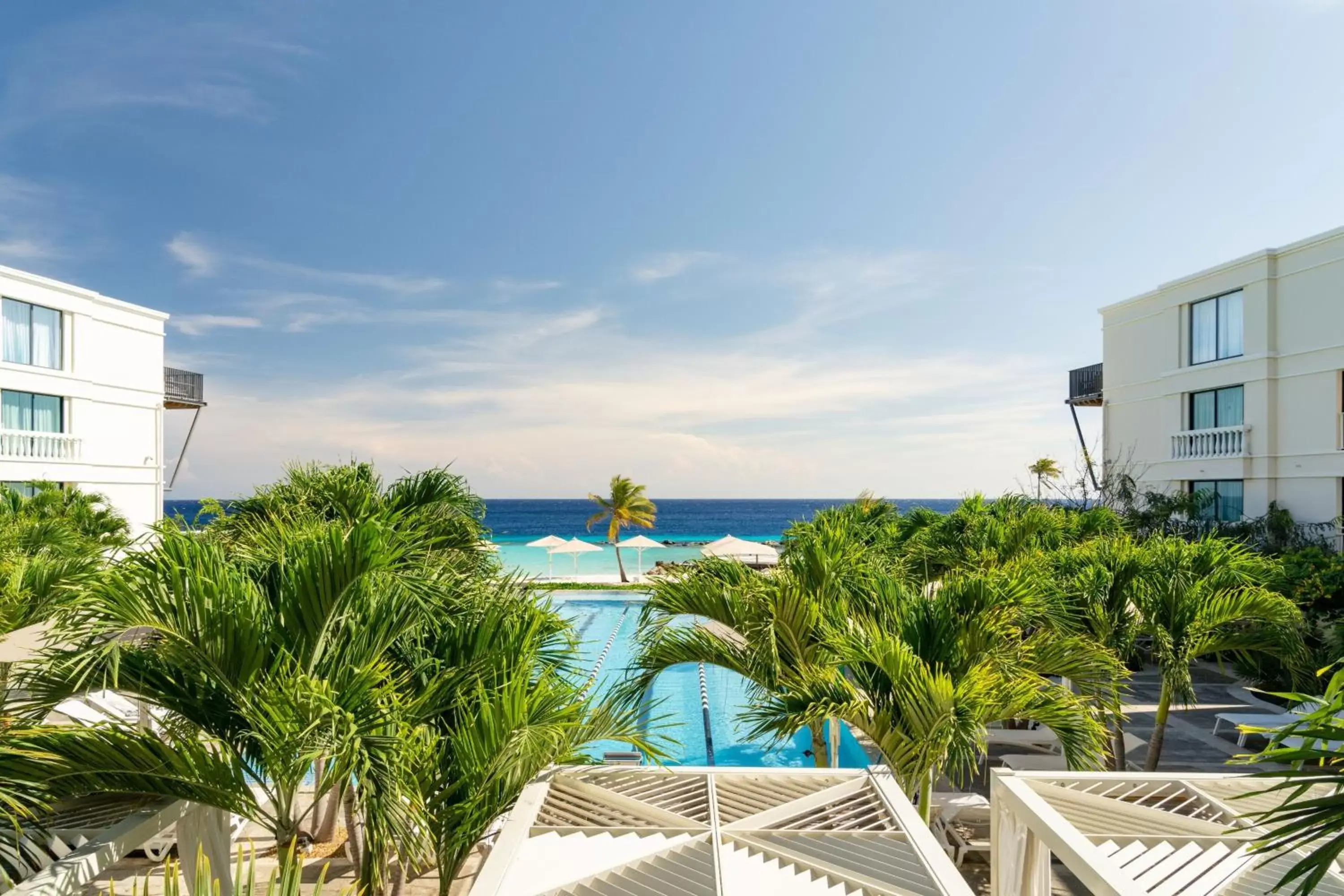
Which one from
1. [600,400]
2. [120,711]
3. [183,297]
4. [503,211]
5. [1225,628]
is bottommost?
[120,711]

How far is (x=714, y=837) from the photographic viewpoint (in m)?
3.67

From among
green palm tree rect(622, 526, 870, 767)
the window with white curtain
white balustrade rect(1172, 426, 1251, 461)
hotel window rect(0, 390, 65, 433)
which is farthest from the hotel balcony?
hotel window rect(0, 390, 65, 433)

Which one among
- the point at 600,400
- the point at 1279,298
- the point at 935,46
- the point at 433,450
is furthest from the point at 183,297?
the point at 1279,298

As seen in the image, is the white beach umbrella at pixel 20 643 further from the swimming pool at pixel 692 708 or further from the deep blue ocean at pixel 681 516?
the deep blue ocean at pixel 681 516

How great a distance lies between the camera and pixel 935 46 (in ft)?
47.7

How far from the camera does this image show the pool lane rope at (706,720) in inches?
498

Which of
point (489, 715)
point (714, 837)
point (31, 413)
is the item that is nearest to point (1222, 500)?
point (714, 837)

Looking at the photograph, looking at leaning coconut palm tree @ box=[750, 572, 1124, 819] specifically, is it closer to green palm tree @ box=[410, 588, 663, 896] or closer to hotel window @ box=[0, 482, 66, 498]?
green palm tree @ box=[410, 588, 663, 896]

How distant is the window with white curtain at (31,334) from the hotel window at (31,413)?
0.92 m

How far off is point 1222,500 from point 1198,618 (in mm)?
14251

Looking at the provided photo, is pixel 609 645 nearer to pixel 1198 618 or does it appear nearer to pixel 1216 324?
pixel 1198 618

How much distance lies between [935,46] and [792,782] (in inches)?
598

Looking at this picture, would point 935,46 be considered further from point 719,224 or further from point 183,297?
point 183,297

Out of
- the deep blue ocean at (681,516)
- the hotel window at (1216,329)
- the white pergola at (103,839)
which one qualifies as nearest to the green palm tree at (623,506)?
the deep blue ocean at (681,516)
